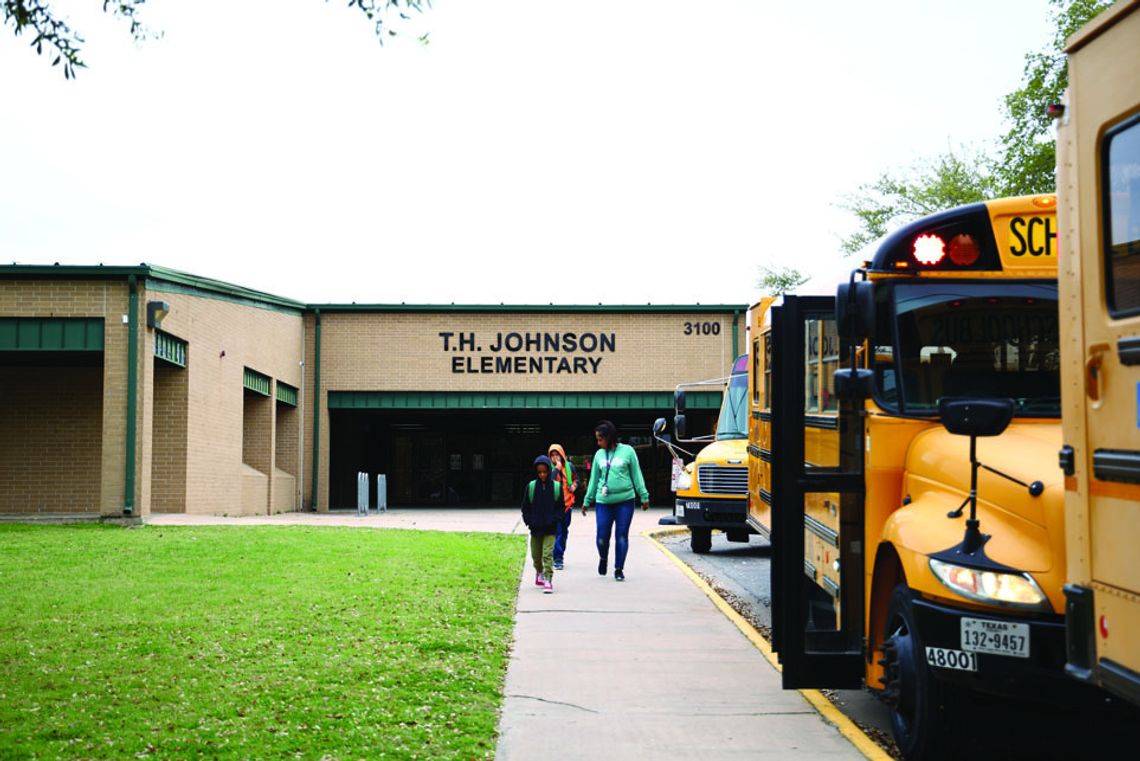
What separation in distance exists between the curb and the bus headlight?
1.27 m

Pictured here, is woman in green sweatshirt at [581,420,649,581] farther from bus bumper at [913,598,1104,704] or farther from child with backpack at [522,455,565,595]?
bus bumper at [913,598,1104,704]

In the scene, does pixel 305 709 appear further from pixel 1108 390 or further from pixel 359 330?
pixel 359 330

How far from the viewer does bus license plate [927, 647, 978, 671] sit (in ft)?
16.3

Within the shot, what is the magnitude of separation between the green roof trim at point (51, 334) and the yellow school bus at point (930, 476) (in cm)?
1649

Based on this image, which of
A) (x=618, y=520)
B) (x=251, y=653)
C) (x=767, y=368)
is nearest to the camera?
(x=251, y=653)

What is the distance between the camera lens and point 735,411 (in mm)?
17391

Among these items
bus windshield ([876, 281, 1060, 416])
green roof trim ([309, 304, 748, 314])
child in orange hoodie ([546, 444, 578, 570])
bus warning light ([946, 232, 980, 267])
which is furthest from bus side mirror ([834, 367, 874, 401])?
green roof trim ([309, 304, 748, 314])

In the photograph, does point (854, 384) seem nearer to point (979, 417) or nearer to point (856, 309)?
point (856, 309)

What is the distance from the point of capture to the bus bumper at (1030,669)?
189 inches

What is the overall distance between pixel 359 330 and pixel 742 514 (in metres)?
18.1

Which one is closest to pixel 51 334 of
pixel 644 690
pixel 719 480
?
pixel 719 480

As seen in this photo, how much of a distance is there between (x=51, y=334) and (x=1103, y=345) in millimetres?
19711

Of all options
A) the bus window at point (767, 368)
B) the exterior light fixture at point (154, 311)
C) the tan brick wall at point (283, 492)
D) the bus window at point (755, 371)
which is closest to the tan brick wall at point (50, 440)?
the exterior light fixture at point (154, 311)

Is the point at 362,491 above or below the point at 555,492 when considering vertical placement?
below
